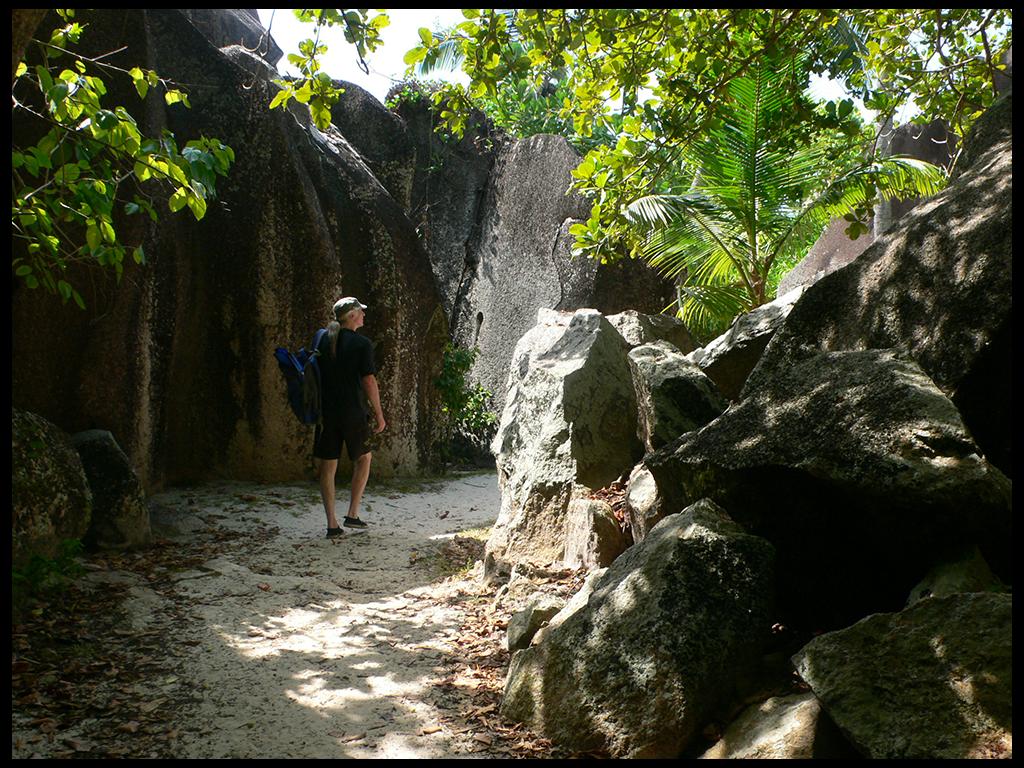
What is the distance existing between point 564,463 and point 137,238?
177 inches

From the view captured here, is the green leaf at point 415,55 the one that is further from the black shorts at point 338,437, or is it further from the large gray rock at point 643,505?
the black shorts at point 338,437

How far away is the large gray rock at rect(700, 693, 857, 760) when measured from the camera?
250 centimetres

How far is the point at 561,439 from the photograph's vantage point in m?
5.55

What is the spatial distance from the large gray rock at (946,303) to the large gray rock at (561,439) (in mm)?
1353

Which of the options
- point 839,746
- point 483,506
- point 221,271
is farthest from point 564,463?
point 221,271

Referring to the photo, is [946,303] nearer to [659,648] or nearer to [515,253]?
[659,648]

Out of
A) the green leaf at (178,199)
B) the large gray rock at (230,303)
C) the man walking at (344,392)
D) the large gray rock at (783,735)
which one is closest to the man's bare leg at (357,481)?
the man walking at (344,392)

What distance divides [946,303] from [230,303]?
740 centimetres

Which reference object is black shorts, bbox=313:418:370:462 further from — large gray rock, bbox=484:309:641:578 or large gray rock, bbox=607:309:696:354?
large gray rock, bbox=607:309:696:354

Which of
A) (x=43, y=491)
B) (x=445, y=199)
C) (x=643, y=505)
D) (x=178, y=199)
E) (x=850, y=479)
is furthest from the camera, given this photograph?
(x=445, y=199)

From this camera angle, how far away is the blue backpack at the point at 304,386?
6.92 metres

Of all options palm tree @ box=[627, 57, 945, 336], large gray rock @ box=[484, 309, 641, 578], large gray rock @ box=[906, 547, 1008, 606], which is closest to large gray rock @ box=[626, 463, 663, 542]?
large gray rock @ box=[484, 309, 641, 578]

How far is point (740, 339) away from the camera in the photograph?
5598 millimetres

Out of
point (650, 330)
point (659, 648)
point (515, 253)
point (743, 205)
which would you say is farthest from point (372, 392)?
point (515, 253)
